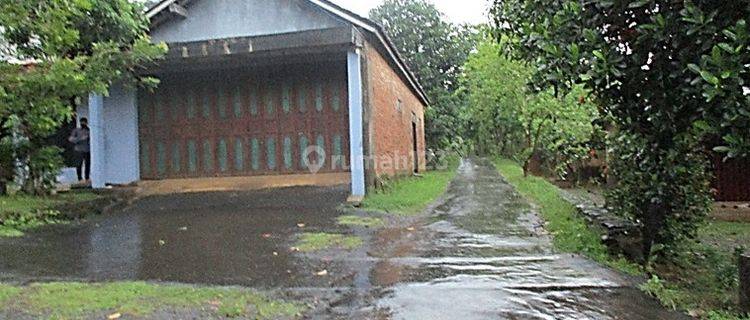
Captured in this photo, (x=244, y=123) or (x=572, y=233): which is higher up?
(x=244, y=123)

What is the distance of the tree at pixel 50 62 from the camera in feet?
25.1

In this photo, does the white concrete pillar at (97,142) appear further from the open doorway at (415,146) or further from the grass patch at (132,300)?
the open doorway at (415,146)

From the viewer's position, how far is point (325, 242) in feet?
25.1

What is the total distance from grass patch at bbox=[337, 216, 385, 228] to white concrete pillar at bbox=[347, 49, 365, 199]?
1541mm

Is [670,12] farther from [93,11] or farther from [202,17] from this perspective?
[202,17]

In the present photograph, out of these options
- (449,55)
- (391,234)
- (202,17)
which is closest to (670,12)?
(391,234)

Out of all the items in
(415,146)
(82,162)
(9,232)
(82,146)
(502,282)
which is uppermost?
(82,146)

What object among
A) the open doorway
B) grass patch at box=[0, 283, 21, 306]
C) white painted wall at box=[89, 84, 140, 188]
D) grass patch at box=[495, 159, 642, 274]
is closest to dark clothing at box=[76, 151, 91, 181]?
white painted wall at box=[89, 84, 140, 188]

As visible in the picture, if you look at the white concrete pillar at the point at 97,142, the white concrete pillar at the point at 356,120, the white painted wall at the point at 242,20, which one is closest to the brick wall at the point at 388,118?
the white concrete pillar at the point at 356,120

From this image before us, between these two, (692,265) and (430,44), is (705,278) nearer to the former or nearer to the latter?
(692,265)

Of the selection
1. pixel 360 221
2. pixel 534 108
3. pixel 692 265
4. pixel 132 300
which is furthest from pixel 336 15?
pixel 534 108

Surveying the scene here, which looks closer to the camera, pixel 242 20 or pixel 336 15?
pixel 336 15

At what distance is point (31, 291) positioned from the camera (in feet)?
16.9

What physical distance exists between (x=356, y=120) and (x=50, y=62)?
16.6 feet
